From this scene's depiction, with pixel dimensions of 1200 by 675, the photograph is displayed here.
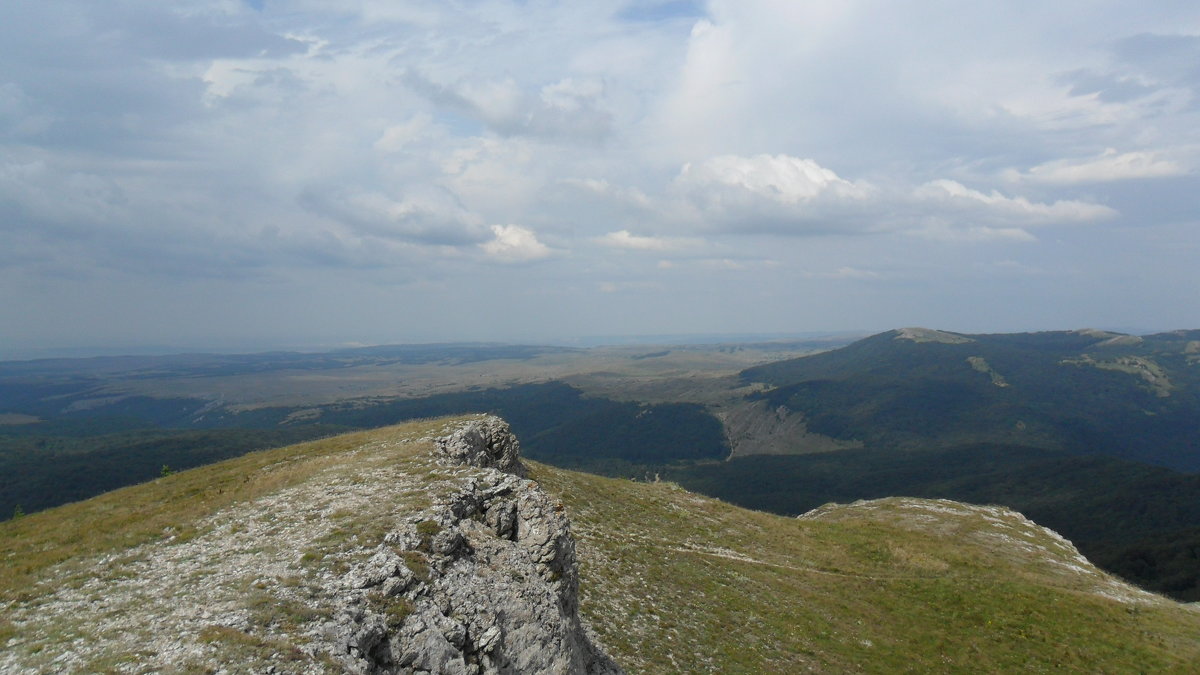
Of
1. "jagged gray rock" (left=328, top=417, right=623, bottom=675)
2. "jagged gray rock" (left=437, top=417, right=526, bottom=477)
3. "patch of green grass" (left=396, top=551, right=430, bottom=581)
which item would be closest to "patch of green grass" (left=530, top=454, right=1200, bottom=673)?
"jagged gray rock" (left=437, top=417, right=526, bottom=477)

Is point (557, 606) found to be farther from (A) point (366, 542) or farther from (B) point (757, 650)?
(B) point (757, 650)

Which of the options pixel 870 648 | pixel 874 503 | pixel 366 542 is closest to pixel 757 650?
pixel 870 648

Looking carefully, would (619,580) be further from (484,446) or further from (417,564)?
(417,564)

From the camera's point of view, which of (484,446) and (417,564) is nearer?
(417,564)

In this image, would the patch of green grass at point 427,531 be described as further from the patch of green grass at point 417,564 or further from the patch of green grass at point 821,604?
the patch of green grass at point 821,604

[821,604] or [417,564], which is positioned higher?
[417,564]

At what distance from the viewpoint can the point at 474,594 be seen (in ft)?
64.3

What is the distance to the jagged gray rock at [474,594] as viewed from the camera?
16828mm

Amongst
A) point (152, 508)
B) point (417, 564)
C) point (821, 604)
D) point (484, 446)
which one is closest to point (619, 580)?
point (484, 446)

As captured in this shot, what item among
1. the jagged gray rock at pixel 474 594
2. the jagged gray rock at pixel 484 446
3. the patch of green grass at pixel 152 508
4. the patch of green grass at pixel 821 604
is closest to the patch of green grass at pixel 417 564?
the jagged gray rock at pixel 474 594

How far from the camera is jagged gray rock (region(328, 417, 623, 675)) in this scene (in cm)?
1683

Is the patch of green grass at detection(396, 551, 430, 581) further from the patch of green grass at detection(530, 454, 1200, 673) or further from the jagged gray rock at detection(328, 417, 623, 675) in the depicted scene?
the patch of green grass at detection(530, 454, 1200, 673)

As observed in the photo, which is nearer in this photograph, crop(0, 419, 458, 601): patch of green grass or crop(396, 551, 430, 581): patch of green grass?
crop(396, 551, 430, 581): patch of green grass

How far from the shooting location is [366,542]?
2070cm
